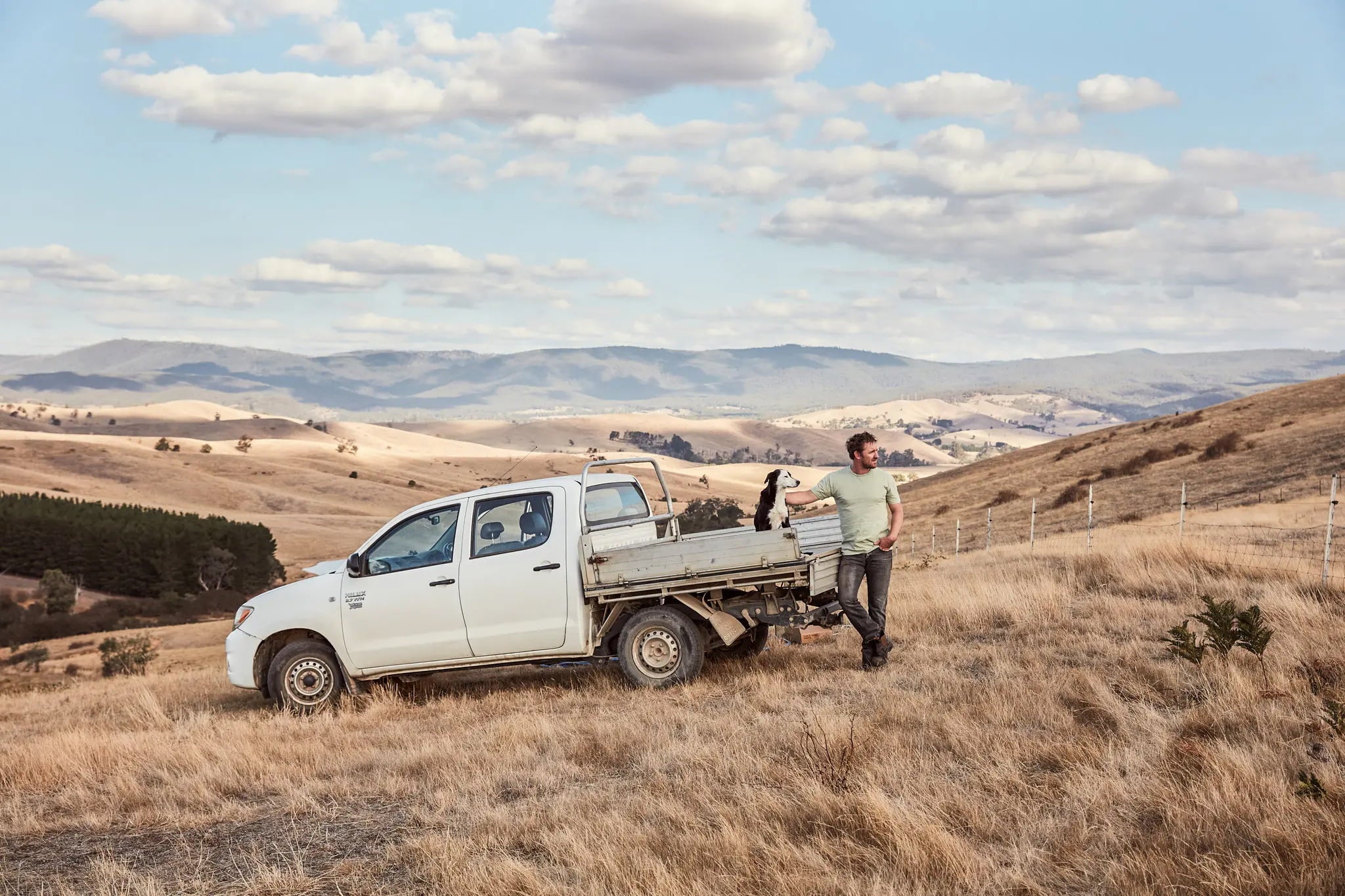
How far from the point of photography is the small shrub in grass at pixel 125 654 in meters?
35.9

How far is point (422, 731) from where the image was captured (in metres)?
8.64

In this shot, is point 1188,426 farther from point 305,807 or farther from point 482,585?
point 305,807

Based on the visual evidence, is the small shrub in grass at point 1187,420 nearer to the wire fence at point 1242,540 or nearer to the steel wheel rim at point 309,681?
the wire fence at point 1242,540

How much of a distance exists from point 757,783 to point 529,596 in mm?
4076

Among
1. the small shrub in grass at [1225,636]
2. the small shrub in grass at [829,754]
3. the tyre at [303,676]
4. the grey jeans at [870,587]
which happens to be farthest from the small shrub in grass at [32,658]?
the small shrub in grass at [1225,636]

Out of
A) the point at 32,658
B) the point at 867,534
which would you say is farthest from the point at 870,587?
the point at 32,658

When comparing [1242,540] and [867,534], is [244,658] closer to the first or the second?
[867,534]

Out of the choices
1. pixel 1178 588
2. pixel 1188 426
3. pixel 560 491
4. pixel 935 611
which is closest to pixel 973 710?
pixel 560 491

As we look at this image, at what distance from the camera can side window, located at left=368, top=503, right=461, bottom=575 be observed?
10.1 metres

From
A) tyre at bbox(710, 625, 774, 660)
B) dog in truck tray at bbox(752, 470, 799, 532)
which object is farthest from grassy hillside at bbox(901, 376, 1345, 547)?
dog in truck tray at bbox(752, 470, 799, 532)

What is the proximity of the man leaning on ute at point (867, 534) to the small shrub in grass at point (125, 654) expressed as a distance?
1176 inches

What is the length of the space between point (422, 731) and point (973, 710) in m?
4.22

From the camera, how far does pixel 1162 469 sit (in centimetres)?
Answer: 3769

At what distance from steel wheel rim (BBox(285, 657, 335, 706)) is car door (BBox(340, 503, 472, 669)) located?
0.37m
